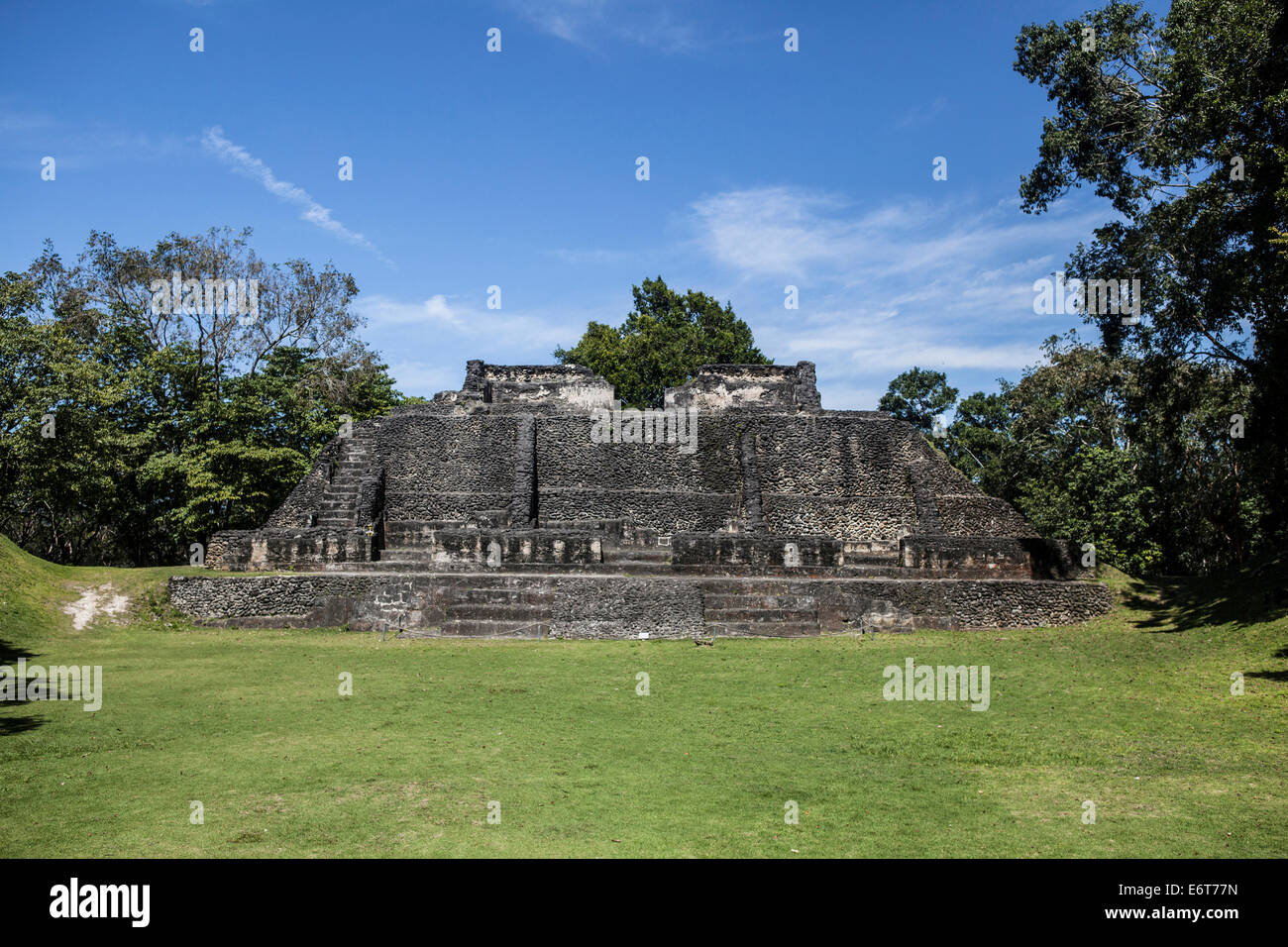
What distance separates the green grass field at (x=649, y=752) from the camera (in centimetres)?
534

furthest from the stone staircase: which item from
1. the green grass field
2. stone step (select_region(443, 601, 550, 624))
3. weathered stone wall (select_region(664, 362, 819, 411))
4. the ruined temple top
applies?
weathered stone wall (select_region(664, 362, 819, 411))

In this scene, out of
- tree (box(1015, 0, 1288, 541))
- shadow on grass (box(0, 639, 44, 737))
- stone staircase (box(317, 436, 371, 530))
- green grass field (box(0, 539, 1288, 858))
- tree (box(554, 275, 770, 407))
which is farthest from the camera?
tree (box(554, 275, 770, 407))

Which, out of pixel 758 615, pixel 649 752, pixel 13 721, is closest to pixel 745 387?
pixel 758 615

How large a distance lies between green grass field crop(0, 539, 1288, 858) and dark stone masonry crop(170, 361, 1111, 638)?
5.47 feet

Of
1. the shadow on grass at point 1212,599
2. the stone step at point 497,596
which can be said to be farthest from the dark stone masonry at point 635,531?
the shadow on grass at point 1212,599

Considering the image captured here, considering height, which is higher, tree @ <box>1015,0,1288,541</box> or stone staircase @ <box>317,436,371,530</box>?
tree @ <box>1015,0,1288,541</box>

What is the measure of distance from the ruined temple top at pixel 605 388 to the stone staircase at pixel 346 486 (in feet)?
11.1

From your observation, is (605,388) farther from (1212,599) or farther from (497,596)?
(1212,599)

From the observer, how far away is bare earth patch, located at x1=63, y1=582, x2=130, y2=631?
49.2 feet

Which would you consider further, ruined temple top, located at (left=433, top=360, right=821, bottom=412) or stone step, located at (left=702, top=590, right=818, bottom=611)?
ruined temple top, located at (left=433, top=360, right=821, bottom=412)

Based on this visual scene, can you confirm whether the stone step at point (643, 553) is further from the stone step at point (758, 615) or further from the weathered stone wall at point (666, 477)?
the stone step at point (758, 615)

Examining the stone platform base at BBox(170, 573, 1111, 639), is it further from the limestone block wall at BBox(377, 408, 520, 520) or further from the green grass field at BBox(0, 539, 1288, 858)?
the limestone block wall at BBox(377, 408, 520, 520)
